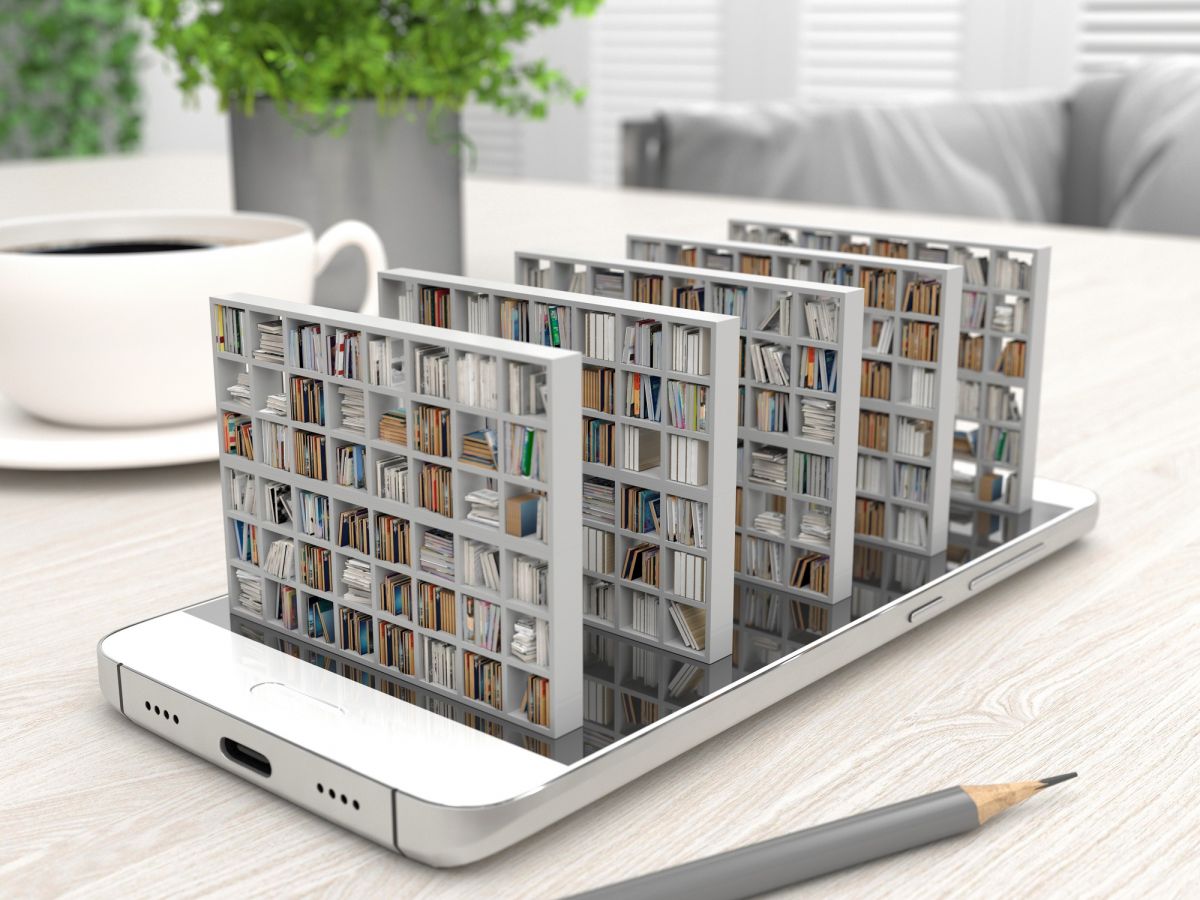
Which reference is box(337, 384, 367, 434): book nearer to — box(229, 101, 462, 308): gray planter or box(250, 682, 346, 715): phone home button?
box(250, 682, 346, 715): phone home button

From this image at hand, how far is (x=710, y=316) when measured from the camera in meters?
0.34

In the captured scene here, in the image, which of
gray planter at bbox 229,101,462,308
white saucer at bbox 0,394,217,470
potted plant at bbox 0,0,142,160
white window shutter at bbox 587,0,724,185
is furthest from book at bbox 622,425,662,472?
potted plant at bbox 0,0,142,160

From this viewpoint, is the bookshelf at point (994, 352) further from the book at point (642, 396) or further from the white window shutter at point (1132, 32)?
the white window shutter at point (1132, 32)

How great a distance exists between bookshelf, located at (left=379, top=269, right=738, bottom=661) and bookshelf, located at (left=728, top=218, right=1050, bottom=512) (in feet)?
0.56

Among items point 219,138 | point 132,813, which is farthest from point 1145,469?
point 219,138

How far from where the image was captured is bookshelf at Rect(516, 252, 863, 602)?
1.29ft

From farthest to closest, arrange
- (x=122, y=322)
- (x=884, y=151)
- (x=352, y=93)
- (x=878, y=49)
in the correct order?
(x=878, y=49), (x=884, y=151), (x=352, y=93), (x=122, y=322)

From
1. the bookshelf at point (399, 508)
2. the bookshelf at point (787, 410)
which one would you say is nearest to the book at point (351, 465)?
the bookshelf at point (399, 508)

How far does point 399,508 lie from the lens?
1.12 feet

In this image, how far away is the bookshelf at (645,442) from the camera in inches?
13.8

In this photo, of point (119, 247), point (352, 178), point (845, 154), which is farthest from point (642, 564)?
point (845, 154)

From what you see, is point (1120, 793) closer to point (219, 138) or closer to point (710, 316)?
point (710, 316)

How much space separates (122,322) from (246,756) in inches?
10.9

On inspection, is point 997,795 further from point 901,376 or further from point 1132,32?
point 1132,32
